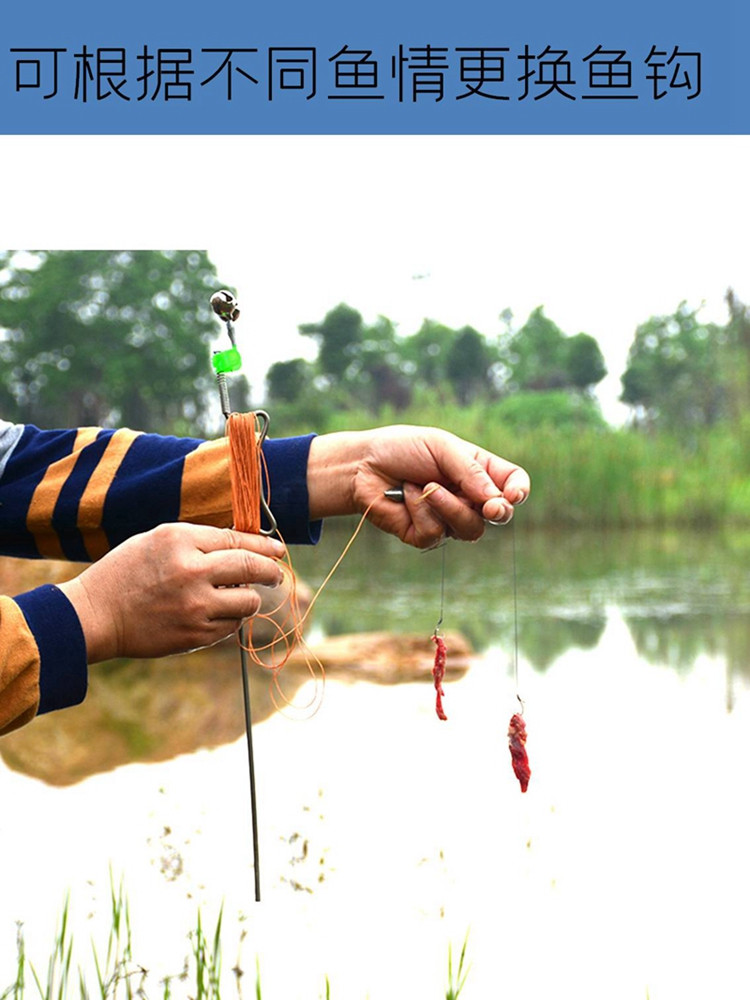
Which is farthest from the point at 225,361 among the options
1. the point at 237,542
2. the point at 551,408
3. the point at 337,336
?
the point at 551,408

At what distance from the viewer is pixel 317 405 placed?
14.0 meters

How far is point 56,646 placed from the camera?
1.33 m

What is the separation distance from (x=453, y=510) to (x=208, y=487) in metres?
0.41

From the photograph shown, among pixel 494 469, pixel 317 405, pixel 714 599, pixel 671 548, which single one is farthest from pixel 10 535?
pixel 317 405

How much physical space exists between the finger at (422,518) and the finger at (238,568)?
16.1 inches

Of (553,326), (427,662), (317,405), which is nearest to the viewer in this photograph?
(427,662)

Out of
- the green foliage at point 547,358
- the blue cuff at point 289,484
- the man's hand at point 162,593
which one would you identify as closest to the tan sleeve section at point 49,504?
the blue cuff at point 289,484

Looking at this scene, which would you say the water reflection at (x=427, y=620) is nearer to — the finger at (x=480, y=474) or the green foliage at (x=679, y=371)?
the finger at (x=480, y=474)

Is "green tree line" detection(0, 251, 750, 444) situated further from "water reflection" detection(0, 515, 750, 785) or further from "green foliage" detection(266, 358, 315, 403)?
"water reflection" detection(0, 515, 750, 785)

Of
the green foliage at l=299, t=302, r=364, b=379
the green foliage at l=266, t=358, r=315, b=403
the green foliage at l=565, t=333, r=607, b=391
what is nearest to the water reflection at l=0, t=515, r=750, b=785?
the green foliage at l=266, t=358, r=315, b=403

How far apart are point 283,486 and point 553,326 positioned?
17.7 metres

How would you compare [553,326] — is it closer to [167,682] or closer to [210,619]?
[167,682]

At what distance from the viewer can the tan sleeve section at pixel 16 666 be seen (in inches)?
51.4

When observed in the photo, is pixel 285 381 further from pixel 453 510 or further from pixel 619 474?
pixel 453 510
